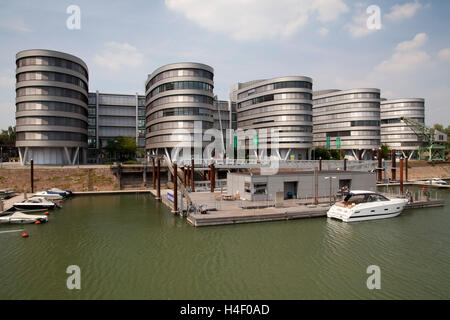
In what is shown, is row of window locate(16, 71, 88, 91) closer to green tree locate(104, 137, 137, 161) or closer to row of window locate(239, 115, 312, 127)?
green tree locate(104, 137, 137, 161)

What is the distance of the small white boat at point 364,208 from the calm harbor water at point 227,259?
91cm

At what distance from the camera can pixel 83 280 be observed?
17.0 m

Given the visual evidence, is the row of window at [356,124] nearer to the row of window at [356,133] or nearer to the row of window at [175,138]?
the row of window at [356,133]

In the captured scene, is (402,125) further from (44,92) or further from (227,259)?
(44,92)

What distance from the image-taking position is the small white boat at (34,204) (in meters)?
35.3

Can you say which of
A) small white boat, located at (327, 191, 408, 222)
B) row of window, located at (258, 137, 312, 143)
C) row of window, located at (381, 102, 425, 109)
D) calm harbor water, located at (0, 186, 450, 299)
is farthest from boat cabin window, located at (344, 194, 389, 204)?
row of window, located at (381, 102, 425, 109)

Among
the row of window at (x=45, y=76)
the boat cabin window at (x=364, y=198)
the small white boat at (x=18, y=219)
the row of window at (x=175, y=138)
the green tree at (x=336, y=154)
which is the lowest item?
the small white boat at (x=18, y=219)

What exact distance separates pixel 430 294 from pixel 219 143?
240 feet

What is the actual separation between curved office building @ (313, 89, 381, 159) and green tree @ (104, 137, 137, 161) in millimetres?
65300

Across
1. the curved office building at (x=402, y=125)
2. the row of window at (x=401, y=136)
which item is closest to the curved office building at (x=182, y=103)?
the row of window at (x=401, y=136)

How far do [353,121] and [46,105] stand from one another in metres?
93.9

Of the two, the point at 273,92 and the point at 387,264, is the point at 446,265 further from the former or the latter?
the point at 273,92

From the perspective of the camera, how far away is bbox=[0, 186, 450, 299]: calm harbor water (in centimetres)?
1573

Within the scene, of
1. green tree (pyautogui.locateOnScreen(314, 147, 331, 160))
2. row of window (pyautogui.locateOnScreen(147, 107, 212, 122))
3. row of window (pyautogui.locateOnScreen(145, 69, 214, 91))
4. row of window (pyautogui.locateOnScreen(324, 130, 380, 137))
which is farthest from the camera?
row of window (pyautogui.locateOnScreen(324, 130, 380, 137))
